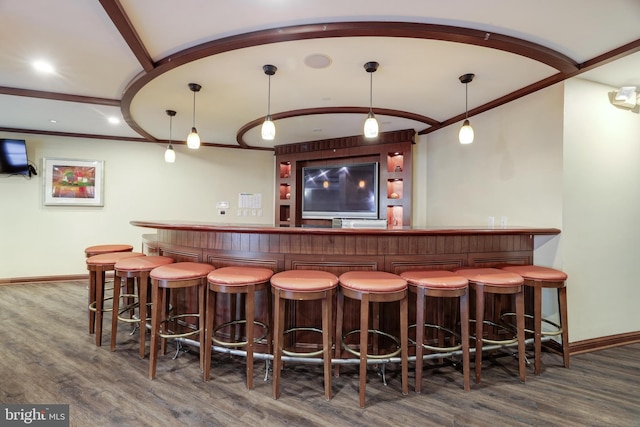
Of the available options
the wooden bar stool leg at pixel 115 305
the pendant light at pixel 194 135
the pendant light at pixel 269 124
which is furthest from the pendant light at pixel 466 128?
the wooden bar stool leg at pixel 115 305

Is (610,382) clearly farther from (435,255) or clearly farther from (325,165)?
(325,165)

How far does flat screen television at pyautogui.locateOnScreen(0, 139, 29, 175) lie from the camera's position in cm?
425

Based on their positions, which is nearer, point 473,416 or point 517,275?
point 473,416

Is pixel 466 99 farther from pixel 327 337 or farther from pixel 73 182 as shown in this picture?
pixel 73 182

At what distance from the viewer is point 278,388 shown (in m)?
1.86

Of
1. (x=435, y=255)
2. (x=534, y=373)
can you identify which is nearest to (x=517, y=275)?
(x=435, y=255)

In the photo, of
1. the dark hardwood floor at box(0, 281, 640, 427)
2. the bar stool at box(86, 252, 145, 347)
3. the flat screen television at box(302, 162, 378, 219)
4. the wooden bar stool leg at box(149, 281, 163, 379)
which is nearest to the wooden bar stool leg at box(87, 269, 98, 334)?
the bar stool at box(86, 252, 145, 347)

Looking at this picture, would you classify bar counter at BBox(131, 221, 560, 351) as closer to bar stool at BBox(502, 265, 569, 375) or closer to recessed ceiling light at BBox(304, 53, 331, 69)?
bar stool at BBox(502, 265, 569, 375)

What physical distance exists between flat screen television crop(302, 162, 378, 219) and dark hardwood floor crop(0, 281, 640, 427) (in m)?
A: 2.78

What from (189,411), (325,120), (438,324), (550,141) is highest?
(325,120)

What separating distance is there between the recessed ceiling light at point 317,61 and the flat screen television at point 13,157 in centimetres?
485

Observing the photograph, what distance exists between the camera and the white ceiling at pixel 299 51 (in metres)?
1.78

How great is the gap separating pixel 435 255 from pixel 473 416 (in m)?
1.06

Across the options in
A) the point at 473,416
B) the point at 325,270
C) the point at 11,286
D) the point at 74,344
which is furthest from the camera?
the point at 11,286
